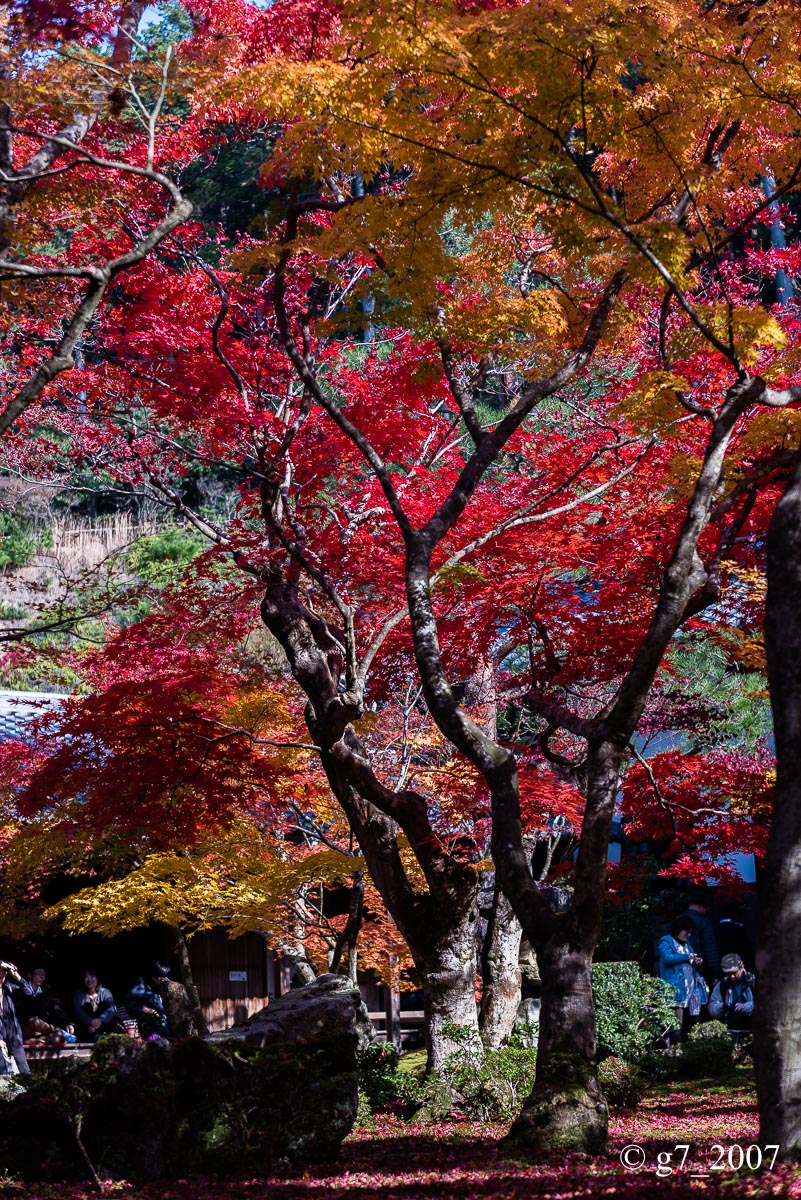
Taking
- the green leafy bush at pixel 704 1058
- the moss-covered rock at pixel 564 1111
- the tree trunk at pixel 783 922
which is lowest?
the green leafy bush at pixel 704 1058

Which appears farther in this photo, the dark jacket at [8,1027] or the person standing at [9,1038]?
the dark jacket at [8,1027]

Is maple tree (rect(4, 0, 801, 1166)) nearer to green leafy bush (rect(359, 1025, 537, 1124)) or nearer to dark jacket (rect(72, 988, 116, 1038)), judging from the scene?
green leafy bush (rect(359, 1025, 537, 1124))

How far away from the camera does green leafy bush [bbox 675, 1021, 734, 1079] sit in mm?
12749

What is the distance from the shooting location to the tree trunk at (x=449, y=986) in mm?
8977

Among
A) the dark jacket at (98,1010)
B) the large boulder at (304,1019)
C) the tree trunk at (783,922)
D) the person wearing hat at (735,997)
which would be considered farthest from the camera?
the person wearing hat at (735,997)

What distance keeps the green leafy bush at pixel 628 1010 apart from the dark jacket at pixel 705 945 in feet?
5.11

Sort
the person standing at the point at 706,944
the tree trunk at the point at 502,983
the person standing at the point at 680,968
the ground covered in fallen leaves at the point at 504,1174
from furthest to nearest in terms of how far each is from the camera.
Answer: the person standing at the point at 706,944 < the person standing at the point at 680,968 < the tree trunk at the point at 502,983 < the ground covered in fallen leaves at the point at 504,1174

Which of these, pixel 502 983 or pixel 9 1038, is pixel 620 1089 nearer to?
pixel 502 983

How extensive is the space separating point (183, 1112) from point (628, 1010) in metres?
7.90

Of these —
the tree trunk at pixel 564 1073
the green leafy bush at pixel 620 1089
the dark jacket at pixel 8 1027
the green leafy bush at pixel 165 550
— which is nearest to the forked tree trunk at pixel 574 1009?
the tree trunk at pixel 564 1073

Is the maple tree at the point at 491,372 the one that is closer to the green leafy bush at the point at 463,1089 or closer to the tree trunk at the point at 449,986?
the tree trunk at the point at 449,986

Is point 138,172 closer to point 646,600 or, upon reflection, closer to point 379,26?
point 379,26
